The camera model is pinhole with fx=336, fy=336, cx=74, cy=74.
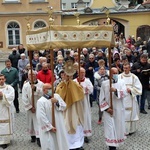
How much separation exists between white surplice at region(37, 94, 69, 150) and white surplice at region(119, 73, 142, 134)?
2627 millimetres

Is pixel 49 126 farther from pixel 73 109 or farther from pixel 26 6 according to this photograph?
pixel 26 6

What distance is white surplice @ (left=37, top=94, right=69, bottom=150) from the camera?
20.5 feet

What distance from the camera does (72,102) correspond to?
7.34 meters

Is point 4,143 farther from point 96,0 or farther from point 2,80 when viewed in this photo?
point 96,0

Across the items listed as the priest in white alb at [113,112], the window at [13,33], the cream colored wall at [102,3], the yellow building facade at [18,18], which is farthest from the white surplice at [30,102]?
the cream colored wall at [102,3]

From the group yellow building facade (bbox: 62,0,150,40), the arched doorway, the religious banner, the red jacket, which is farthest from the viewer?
the arched doorway

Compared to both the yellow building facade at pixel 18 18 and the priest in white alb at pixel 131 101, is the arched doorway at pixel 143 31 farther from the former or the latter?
the priest in white alb at pixel 131 101

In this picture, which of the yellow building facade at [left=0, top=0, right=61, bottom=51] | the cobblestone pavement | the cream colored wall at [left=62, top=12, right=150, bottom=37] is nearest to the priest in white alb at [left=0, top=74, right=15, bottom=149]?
the cobblestone pavement

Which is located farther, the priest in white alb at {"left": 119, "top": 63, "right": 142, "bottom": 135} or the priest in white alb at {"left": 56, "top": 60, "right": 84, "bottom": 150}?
the priest in white alb at {"left": 119, "top": 63, "right": 142, "bottom": 135}

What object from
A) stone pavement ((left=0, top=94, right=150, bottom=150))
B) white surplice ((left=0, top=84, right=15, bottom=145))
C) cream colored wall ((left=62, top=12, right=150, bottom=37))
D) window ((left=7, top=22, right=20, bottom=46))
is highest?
cream colored wall ((left=62, top=12, right=150, bottom=37))

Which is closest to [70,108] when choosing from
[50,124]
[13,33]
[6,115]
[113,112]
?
[113,112]

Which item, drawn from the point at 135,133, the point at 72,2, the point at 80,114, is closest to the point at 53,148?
the point at 80,114

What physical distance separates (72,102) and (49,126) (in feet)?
4.03

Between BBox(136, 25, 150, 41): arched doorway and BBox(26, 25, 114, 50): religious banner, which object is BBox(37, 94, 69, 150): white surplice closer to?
BBox(26, 25, 114, 50): religious banner
